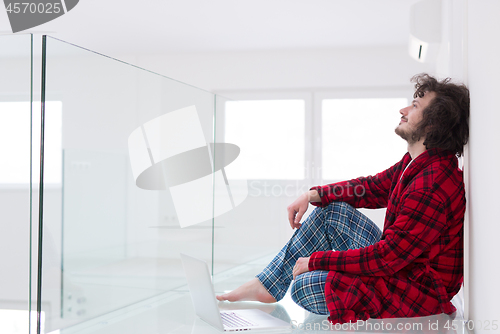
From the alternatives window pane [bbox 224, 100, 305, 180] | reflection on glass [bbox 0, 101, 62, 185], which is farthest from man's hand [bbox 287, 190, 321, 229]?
window pane [bbox 224, 100, 305, 180]

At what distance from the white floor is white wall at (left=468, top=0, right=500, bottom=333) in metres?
0.15

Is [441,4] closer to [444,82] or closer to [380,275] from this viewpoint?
[444,82]

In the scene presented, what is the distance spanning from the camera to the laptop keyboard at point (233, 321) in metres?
1.65

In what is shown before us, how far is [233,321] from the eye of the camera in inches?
66.7

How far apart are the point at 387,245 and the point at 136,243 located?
1149 millimetres

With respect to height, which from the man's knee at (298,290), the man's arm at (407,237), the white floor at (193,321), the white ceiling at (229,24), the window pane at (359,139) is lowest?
the white floor at (193,321)

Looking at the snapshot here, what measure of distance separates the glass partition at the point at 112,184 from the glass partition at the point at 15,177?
7 centimetres

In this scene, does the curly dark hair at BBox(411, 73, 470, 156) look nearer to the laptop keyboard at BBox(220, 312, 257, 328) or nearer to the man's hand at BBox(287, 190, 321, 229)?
the man's hand at BBox(287, 190, 321, 229)

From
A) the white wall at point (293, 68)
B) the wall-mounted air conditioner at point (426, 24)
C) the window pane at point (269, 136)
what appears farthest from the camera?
the white wall at point (293, 68)

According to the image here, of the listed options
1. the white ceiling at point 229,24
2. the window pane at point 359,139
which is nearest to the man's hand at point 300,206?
the white ceiling at point 229,24

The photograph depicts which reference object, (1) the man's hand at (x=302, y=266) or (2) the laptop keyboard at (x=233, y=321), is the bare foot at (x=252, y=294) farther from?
(1) the man's hand at (x=302, y=266)

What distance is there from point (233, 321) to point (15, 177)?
0.88m

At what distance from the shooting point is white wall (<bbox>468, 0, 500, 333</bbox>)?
3.72 ft

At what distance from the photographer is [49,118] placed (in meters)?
1.60
